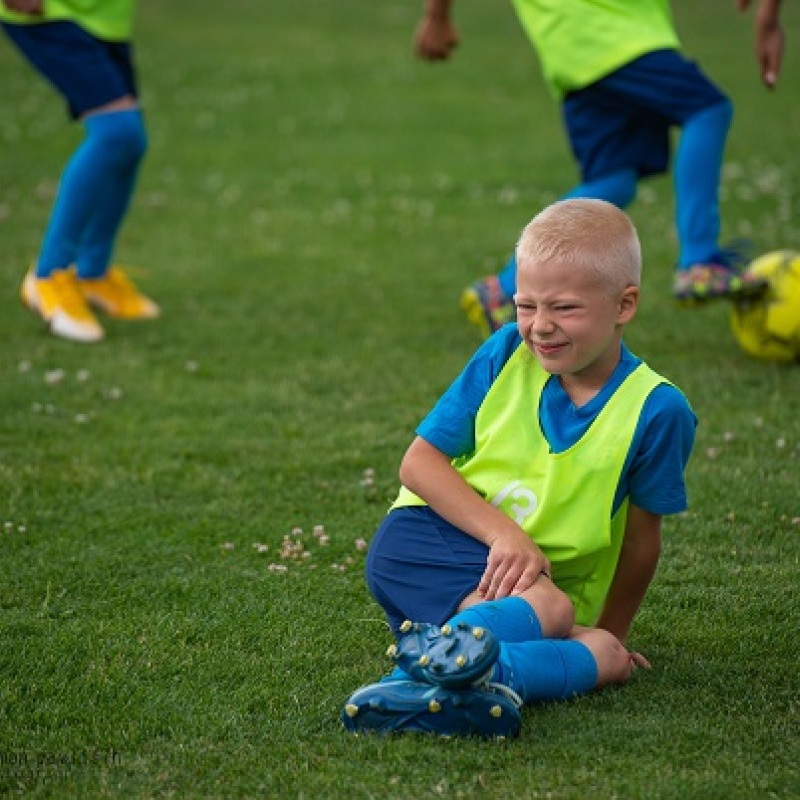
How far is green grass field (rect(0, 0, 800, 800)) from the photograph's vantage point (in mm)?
3305

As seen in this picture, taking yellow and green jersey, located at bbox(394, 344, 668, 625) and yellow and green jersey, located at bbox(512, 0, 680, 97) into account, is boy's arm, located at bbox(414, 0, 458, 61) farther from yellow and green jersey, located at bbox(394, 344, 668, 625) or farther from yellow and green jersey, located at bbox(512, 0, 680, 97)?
yellow and green jersey, located at bbox(394, 344, 668, 625)

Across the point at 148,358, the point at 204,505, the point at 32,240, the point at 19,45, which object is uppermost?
the point at 19,45

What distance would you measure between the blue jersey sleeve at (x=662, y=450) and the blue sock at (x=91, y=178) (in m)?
4.32

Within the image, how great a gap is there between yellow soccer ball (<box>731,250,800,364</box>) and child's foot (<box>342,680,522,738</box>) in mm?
3593

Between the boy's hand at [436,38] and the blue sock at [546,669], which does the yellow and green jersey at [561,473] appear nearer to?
the blue sock at [546,669]

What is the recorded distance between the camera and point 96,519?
4.99m

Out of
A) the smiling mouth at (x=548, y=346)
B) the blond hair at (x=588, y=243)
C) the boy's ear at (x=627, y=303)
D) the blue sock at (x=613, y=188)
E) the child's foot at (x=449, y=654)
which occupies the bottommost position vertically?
the blue sock at (x=613, y=188)

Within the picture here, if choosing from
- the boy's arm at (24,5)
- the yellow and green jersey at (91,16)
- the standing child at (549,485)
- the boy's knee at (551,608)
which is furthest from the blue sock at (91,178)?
the boy's knee at (551,608)

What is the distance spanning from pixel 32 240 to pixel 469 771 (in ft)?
22.5

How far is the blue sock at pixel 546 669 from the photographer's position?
3416mm

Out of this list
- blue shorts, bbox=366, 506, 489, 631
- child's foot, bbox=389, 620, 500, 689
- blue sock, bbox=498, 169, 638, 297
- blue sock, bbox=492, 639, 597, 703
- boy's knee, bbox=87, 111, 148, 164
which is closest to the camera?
child's foot, bbox=389, 620, 500, 689

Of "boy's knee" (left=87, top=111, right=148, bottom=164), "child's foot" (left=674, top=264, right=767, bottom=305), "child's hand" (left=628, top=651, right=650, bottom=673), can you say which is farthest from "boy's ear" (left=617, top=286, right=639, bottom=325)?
"boy's knee" (left=87, top=111, right=148, bottom=164)

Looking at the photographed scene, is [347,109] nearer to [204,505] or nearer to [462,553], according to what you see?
[204,505]

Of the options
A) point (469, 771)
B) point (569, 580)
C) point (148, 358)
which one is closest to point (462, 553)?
point (569, 580)
